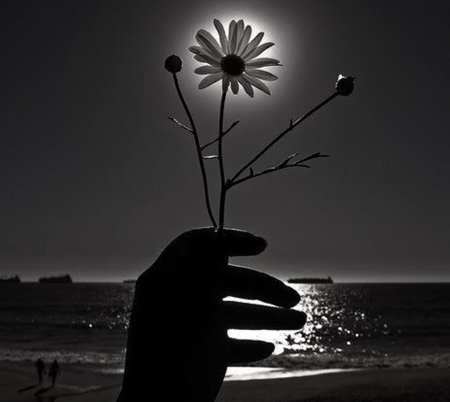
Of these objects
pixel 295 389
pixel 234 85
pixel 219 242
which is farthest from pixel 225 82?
pixel 295 389

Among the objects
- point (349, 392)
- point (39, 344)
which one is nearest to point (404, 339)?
point (39, 344)

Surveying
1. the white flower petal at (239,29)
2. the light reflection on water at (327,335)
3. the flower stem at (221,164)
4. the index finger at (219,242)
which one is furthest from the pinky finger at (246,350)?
the light reflection on water at (327,335)

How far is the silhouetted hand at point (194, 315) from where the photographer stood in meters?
1.37

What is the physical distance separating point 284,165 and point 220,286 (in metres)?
0.34

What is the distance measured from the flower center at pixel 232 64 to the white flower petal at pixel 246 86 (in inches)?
0.6

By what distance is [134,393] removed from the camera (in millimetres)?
1383

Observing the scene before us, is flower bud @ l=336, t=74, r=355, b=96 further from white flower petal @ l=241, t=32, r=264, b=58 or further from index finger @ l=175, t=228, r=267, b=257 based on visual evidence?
index finger @ l=175, t=228, r=267, b=257

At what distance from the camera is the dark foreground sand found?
51.9 feet

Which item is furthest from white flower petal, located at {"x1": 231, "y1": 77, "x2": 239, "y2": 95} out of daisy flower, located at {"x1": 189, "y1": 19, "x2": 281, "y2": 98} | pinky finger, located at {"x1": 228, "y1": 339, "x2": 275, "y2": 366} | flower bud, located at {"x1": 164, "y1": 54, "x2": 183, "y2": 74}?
pinky finger, located at {"x1": 228, "y1": 339, "x2": 275, "y2": 366}

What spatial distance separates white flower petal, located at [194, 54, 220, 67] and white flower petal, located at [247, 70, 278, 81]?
81 mm

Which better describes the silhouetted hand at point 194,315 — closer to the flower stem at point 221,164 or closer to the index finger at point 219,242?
the index finger at point 219,242

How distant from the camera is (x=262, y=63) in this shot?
1350 millimetres

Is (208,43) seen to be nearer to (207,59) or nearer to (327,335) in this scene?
(207,59)

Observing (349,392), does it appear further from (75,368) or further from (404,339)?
(404,339)
